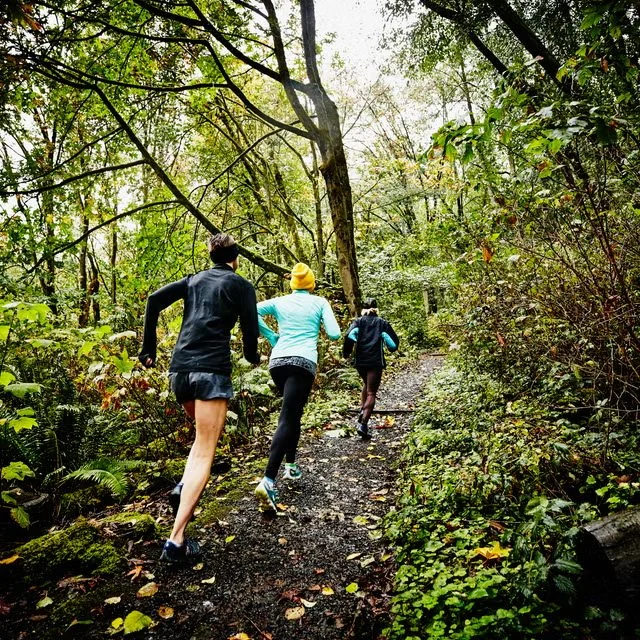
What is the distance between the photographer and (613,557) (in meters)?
2.18

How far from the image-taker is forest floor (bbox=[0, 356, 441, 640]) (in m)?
2.52

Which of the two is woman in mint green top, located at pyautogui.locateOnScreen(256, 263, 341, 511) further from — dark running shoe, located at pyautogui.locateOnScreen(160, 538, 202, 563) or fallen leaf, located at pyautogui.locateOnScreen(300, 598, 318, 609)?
fallen leaf, located at pyautogui.locateOnScreen(300, 598, 318, 609)

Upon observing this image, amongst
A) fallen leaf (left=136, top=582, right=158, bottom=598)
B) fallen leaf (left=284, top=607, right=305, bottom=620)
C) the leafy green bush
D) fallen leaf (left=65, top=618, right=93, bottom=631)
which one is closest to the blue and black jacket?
the leafy green bush

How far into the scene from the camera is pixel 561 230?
4816mm

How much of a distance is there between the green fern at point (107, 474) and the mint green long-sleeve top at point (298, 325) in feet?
7.16

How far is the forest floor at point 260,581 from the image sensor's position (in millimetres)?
2523

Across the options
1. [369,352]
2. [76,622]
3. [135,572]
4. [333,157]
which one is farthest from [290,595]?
[333,157]

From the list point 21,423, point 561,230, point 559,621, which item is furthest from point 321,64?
point 559,621

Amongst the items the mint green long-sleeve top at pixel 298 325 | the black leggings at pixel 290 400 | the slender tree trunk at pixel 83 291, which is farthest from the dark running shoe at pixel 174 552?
the slender tree trunk at pixel 83 291

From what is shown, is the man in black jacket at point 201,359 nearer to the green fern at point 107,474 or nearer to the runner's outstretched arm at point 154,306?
the runner's outstretched arm at point 154,306

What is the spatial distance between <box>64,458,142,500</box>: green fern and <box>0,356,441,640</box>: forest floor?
16.7 inches

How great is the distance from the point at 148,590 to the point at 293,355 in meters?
2.23

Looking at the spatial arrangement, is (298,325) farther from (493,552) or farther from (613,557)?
(613,557)

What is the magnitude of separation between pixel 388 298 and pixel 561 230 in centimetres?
1488
